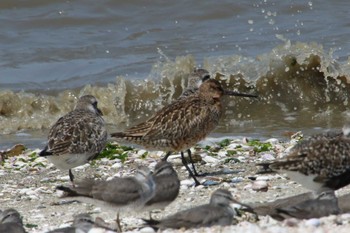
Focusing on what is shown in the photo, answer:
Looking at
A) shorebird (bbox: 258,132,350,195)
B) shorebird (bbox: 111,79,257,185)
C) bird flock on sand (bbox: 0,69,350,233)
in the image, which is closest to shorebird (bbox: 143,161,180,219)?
bird flock on sand (bbox: 0,69,350,233)

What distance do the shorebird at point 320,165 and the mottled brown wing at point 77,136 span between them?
8.61 ft

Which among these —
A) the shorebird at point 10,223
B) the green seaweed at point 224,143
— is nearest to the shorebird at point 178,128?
the green seaweed at point 224,143

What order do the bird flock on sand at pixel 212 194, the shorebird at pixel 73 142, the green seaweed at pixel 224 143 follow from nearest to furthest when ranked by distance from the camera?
the bird flock on sand at pixel 212 194 < the shorebird at pixel 73 142 < the green seaweed at pixel 224 143

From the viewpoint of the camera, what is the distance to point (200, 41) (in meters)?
19.4

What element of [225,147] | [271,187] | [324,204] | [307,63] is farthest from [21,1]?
[324,204]

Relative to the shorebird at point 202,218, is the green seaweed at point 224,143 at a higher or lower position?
lower

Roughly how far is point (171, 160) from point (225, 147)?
0.89 metres

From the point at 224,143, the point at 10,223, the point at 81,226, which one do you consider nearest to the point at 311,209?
the point at 81,226

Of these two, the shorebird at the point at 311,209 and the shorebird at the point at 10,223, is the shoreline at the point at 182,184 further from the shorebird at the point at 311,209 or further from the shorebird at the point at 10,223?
the shorebird at the point at 10,223

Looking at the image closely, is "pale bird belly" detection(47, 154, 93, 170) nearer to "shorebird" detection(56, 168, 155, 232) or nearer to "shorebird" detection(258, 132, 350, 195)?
"shorebird" detection(56, 168, 155, 232)

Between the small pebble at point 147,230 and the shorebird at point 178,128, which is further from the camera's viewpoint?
the shorebird at point 178,128

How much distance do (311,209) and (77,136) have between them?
3.28 metres

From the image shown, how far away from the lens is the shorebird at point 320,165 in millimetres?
7992

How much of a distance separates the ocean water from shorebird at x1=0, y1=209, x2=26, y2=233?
624 centimetres
